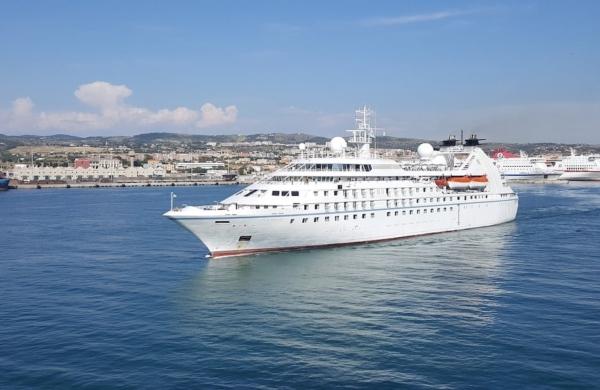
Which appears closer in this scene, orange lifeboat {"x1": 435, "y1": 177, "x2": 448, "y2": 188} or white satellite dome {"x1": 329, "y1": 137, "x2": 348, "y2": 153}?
white satellite dome {"x1": 329, "y1": 137, "x2": 348, "y2": 153}

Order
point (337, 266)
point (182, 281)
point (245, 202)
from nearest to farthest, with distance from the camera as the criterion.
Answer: point (182, 281) < point (337, 266) < point (245, 202)

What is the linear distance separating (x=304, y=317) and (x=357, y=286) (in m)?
6.84

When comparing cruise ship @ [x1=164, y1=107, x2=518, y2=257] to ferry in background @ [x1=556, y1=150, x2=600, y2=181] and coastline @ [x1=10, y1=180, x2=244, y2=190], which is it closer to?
coastline @ [x1=10, y1=180, x2=244, y2=190]

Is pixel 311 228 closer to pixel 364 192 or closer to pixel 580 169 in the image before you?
pixel 364 192

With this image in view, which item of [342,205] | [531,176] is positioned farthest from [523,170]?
[342,205]

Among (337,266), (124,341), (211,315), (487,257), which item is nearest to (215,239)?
(337,266)

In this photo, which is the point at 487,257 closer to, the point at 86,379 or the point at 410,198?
the point at 410,198

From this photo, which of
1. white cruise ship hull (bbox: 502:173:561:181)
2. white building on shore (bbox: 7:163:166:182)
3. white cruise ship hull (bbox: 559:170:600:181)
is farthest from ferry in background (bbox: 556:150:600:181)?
white building on shore (bbox: 7:163:166:182)

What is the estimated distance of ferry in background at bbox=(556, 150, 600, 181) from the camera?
18175 centimetres

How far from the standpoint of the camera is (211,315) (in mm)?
26922

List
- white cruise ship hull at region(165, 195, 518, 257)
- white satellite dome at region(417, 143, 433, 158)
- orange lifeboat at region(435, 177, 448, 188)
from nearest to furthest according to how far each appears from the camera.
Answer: white cruise ship hull at region(165, 195, 518, 257), orange lifeboat at region(435, 177, 448, 188), white satellite dome at region(417, 143, 433, 158)

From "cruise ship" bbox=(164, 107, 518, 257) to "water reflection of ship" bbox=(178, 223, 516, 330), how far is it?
147 centimetres

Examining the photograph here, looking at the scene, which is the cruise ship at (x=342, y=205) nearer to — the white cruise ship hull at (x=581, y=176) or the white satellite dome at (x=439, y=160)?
the white satellite dome at (x=439, y=160)

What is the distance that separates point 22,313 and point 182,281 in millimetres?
9142
